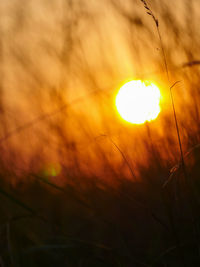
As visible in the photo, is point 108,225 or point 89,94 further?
point 89,94

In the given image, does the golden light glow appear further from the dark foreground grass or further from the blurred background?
the dark foreground grass

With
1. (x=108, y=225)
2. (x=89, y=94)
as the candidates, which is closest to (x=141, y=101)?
(x=89, y=94)

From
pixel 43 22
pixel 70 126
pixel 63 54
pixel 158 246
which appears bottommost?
pixel 158 246

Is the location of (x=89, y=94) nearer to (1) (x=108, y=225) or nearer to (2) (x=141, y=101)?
(2) (x=141, y=101)

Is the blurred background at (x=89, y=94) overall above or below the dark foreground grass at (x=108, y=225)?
above

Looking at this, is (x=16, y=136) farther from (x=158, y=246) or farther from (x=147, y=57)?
(x=158, y=246)

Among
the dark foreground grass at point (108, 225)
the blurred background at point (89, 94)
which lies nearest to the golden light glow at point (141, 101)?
the blurred background at point (89, 94)

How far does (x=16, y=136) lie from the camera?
1.59 m

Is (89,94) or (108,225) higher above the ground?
(89,94)

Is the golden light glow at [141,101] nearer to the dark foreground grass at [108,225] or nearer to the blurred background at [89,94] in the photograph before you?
the blurred background at [89,94]

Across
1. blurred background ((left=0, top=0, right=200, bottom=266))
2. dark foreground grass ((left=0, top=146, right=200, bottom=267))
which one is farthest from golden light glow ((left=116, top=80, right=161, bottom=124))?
dark foreground grass ((left=0, top=146, right=200, bottom=267))

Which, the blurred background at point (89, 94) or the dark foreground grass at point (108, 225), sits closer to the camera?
the dark foreground grass at point (108, 225)

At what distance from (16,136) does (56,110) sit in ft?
0.99

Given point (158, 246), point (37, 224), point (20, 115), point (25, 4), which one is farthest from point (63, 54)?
point (158, 246)
